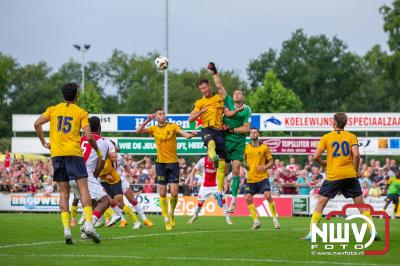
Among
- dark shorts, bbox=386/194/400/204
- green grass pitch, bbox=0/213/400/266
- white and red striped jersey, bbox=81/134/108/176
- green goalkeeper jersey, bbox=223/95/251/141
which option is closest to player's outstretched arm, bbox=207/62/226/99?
green goalkeeper jersey, bbox=223/95/251/141

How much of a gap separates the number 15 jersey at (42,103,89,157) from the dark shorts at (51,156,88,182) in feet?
0.29

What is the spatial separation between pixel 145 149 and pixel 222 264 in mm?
27447

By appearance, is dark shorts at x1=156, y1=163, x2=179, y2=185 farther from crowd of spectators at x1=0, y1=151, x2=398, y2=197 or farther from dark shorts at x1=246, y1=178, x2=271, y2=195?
crowd of spectators at x1=0, y1=151, x2=398, y2=197

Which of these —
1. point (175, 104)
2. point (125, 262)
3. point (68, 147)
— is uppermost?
point (175, 104)

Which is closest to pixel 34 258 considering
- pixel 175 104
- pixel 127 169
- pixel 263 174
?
pixel 263 174

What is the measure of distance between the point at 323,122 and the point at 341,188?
23.5 metres

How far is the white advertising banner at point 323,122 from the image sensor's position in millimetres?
38594

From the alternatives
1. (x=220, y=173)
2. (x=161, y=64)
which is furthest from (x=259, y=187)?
(x=161, y=64)

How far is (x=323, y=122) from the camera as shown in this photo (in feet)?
128

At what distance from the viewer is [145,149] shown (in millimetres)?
39375

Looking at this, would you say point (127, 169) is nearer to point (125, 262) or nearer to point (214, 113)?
point (214, 113)

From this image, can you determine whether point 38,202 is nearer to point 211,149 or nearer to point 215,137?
point 215,137

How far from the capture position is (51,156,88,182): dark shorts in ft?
48.6

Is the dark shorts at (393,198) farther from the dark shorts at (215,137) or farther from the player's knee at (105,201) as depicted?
the player's knee at (105,201)
